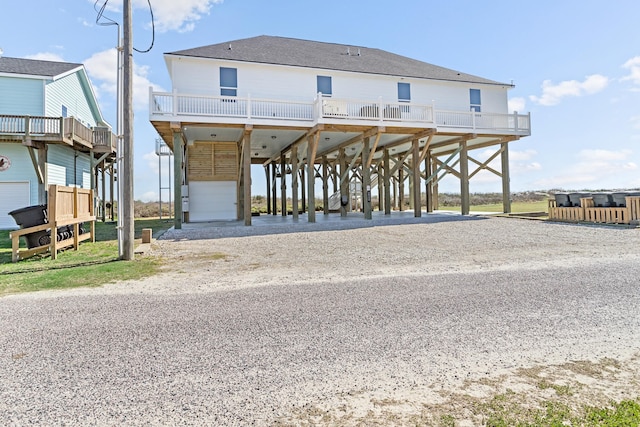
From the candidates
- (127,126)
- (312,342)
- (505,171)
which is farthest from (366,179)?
(312,342)

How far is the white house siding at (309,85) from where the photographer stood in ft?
51.6

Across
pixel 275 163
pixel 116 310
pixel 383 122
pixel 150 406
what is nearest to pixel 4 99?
pixel 275 163

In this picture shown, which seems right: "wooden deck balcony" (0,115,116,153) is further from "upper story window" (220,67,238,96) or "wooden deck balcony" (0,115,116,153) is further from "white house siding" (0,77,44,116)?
"upper story window" (220,67,238,96)

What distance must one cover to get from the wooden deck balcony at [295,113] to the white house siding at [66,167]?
834 cm

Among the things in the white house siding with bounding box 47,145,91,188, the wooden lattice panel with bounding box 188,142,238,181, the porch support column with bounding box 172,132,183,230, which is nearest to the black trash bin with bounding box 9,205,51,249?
the porch support column with bounding box 172,132,183,230

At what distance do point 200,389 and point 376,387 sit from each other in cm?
132

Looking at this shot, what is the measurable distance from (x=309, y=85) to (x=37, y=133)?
40.5 ft

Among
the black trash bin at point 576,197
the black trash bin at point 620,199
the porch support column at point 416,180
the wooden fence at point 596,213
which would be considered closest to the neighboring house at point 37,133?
the porch support column at point 416,180

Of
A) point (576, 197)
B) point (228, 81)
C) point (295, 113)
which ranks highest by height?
point (228, 81)

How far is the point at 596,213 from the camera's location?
15312 mm

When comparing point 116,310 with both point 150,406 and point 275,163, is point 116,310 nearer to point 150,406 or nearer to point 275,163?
point 150,406

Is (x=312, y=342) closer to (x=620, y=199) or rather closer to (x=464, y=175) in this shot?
(x=620, y=199)

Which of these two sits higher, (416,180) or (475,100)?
(475,100)

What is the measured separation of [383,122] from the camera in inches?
618
